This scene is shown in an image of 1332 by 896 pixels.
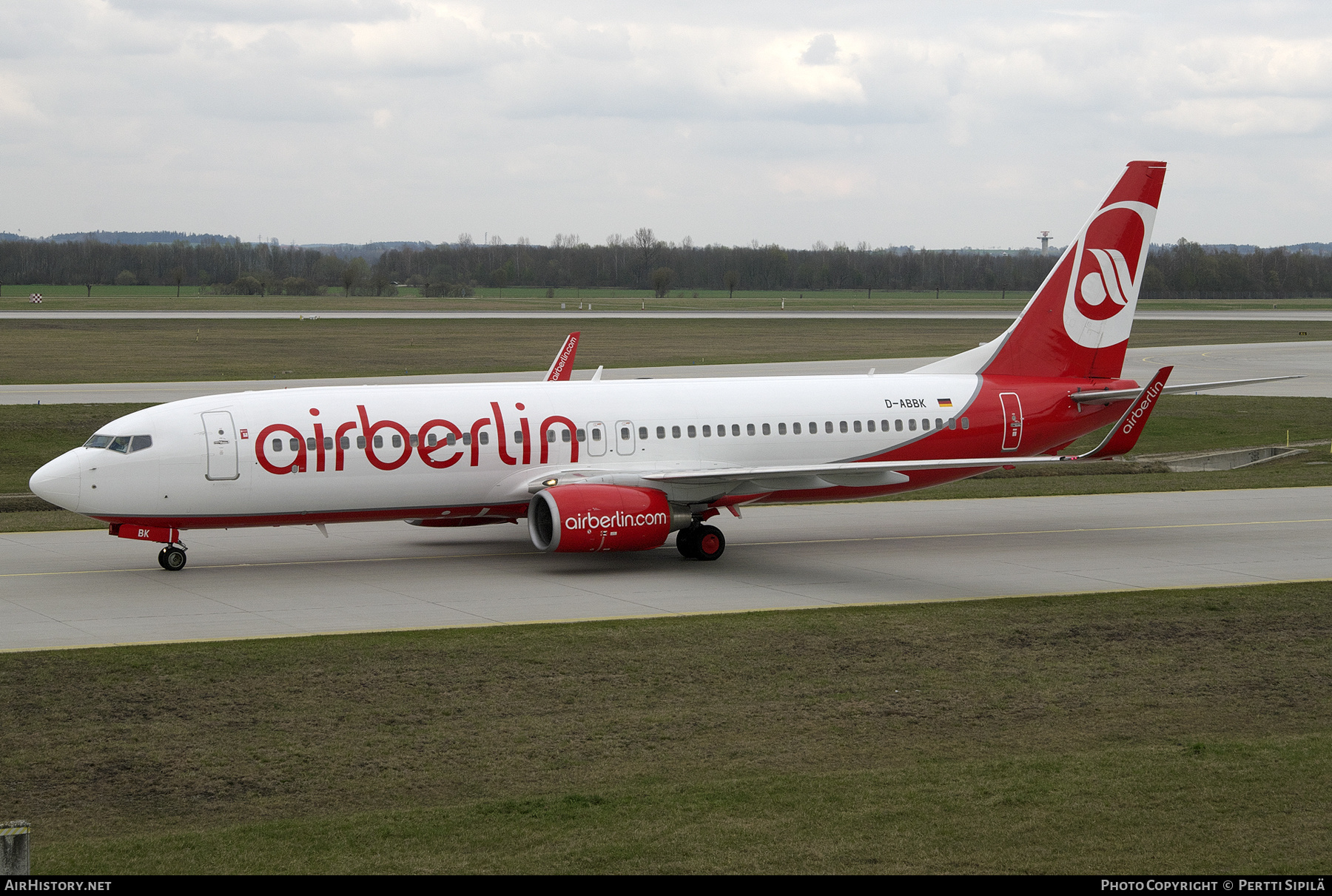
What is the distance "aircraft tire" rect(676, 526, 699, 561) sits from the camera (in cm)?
2912

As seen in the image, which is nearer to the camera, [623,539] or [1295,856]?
[1295,856]

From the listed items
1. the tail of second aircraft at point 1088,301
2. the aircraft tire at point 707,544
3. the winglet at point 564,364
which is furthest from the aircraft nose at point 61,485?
the tail of second aircraft at point 1088,301

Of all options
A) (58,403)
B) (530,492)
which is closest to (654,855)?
(530,492)

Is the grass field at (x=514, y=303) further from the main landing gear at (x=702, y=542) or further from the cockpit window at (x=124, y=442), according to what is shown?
the cockpit window at (x=124, y=442)

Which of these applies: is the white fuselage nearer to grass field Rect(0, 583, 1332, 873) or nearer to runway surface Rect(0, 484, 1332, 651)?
runway surface Rect(0, 484, 1332, 651)

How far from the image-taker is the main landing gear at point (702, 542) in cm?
2908

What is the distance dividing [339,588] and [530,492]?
14.1 ft

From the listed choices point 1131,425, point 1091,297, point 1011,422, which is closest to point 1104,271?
point 1091,297

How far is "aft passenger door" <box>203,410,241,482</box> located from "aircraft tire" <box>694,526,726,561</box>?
9017 millimetres

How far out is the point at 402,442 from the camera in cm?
2750

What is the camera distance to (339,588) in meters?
26.0

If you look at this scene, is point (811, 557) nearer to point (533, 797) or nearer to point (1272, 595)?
point (1272, 595)

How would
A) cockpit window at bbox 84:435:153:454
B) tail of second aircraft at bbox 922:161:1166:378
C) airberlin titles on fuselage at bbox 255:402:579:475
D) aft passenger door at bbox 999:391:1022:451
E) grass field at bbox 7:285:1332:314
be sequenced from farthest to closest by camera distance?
grass field at bbox 7:285:1332:314
tail of second aircraft at bbox 922:161:1166:378
aft passenger door at bbox 999:391:1022:451
airberlin titles on fuselage at bbox 255:402:579:475
cockpit window at bbox 84:435:153:454

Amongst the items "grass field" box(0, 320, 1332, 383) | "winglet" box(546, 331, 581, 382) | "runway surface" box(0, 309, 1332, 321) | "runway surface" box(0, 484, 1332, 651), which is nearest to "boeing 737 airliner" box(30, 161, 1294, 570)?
"runway surface" box(0, 484, 1332, 651)
